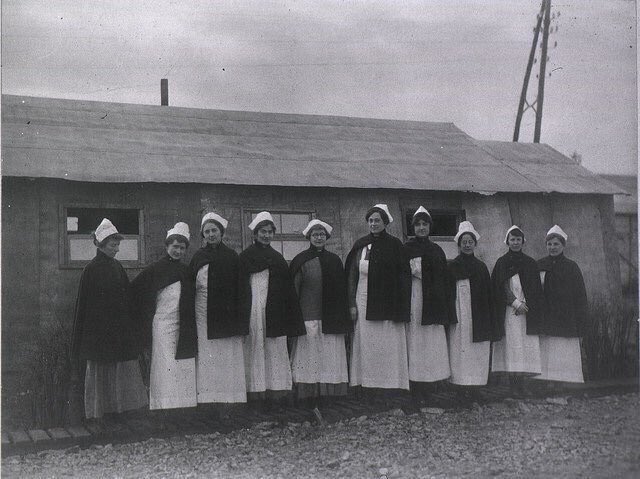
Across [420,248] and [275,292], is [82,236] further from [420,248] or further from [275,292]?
[420,248]

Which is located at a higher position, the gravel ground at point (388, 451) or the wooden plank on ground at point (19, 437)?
the wooden plank on ground at point (19, 437)

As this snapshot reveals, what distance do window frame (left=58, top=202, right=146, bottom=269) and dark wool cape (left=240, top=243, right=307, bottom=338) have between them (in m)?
1.54

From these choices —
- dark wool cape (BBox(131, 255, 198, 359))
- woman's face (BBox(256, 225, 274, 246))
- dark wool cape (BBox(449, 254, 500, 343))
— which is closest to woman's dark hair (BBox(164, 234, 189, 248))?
dark wool cape (BBox(131, 255, 198, 359))

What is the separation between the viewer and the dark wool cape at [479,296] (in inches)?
258

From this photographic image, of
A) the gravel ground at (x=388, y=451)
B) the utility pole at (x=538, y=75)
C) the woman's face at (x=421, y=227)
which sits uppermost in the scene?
the utility pole at (x=538, y=75)

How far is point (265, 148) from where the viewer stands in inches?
307

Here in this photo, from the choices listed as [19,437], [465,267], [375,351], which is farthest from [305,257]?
[19,437]

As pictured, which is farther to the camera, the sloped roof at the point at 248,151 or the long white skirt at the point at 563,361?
the long white skirt at the point at 563,361

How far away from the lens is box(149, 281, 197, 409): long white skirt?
551cm

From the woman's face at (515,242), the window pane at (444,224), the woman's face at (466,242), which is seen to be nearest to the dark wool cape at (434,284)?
the woman's face at (466,242)

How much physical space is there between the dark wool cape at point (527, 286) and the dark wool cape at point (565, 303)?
0.38 feet

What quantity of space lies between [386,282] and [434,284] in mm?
498

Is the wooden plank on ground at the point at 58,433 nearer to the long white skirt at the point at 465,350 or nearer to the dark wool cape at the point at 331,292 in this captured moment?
the dark wool cape at the point at 331,292

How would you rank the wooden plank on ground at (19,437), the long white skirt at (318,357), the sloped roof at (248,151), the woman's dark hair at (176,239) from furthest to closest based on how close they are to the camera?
1. the sloped roof at (248,151)
2. the long white skirt at (318,357)
3. the woman's dark hair at (176,239)
4. the wooden plank on ground at (19,437)
